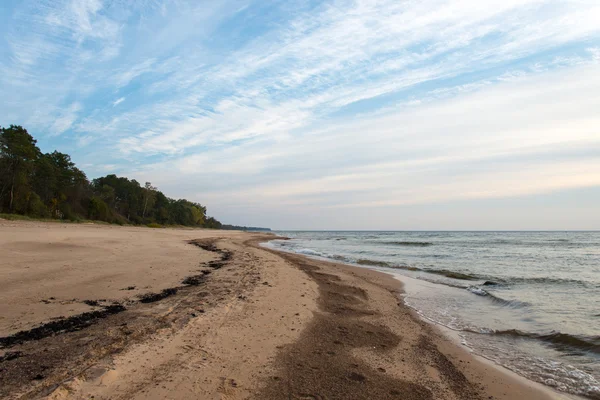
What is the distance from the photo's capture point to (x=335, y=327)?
20.8 feet

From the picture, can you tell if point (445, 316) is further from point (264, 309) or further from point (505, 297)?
point (264, 309)

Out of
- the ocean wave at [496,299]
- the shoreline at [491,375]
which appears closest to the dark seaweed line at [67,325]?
the shoreline at [491,375]

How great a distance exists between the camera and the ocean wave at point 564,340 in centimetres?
608

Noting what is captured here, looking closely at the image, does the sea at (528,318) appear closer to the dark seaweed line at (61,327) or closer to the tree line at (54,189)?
the dark seaweed line at (61,327)

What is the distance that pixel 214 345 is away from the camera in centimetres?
481

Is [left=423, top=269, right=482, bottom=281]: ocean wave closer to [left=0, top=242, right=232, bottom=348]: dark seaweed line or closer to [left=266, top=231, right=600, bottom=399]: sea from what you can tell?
[left=266, top=231, right=600, bottom=399]: sea

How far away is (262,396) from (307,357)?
129cm

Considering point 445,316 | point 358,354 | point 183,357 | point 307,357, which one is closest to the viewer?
point 183,357

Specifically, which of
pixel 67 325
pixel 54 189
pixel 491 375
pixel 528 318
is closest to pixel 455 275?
pixel 528 318

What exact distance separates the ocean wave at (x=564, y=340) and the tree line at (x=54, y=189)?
45.7m

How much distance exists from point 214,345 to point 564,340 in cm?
683

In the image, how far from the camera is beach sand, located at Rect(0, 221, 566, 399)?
363 cm

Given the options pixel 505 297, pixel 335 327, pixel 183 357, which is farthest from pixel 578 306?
pixel 183 357

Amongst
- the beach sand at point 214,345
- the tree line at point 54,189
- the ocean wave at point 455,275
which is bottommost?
the ocean wave at point 455,275
